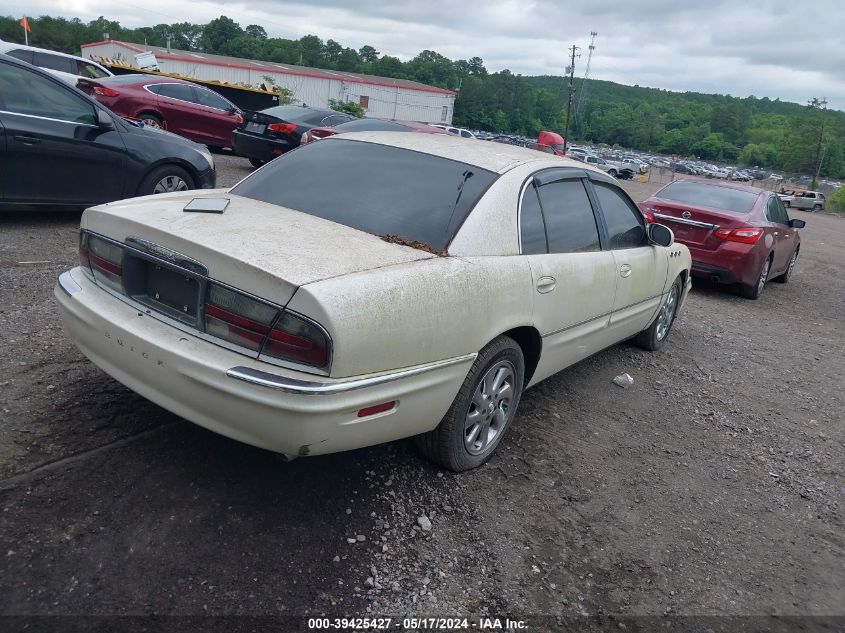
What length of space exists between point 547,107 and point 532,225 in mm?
130785

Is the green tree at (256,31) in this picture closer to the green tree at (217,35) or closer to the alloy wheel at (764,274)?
the green tree at (217,35)

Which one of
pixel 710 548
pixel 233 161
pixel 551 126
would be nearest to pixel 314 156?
pixel 710 548

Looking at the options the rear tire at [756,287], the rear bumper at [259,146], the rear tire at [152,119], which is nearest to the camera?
the rear tire at [756,287]

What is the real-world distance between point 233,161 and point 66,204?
954 centimetres

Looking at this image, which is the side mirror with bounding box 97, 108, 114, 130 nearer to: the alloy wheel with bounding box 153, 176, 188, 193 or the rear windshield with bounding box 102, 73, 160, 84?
the alloy wheel with bounding box 153, 176, 188, 193

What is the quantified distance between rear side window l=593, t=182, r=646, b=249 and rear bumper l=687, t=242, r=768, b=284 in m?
4.16

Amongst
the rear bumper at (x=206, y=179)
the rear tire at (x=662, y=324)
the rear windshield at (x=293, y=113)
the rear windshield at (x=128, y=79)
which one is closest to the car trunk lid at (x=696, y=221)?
the rear tire at (x=662, y=324)

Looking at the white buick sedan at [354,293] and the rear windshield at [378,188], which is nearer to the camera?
the white buick sedan at [354,293]

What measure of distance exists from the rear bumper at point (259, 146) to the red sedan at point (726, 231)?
7.29m

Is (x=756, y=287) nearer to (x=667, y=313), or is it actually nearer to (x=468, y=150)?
(x=667, y=313)

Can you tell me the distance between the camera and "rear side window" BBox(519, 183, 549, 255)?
3.70m

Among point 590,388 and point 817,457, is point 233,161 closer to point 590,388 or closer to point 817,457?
point 590,388

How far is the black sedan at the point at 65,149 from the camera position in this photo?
20.9 ft

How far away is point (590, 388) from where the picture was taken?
5148mm
